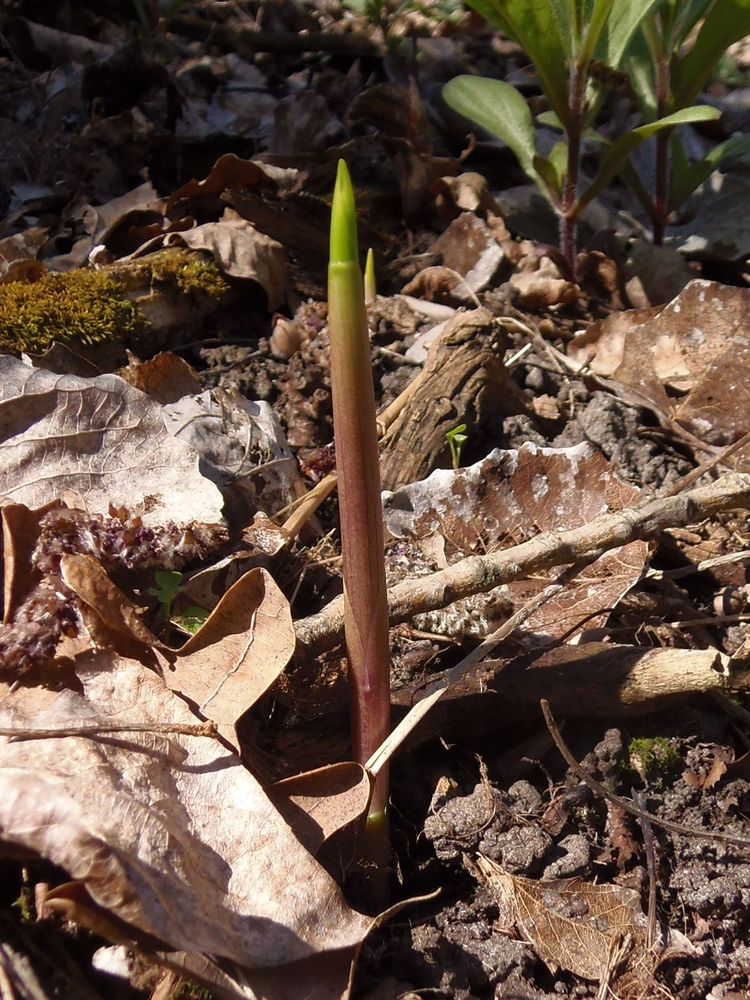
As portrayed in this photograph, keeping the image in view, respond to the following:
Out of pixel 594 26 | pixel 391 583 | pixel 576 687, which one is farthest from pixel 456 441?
pixel 594 26

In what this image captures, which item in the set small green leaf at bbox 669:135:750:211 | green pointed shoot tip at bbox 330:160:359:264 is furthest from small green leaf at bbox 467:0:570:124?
green pointed shoot tip at bbox 330:160:359:264

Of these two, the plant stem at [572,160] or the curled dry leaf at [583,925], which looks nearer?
the curled dry leaf at [583,925]

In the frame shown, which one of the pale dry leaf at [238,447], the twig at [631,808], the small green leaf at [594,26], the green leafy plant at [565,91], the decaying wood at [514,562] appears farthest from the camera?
the green leafy plant at [565,91]

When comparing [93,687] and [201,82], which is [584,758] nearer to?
[93,687]

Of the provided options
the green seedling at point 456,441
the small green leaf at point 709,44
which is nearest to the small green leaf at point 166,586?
the green seedling at point 456,441

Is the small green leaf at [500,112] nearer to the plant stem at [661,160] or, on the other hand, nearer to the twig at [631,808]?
the plant stem at [661,160]

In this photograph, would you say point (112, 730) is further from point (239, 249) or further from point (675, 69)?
point (675, 69)
